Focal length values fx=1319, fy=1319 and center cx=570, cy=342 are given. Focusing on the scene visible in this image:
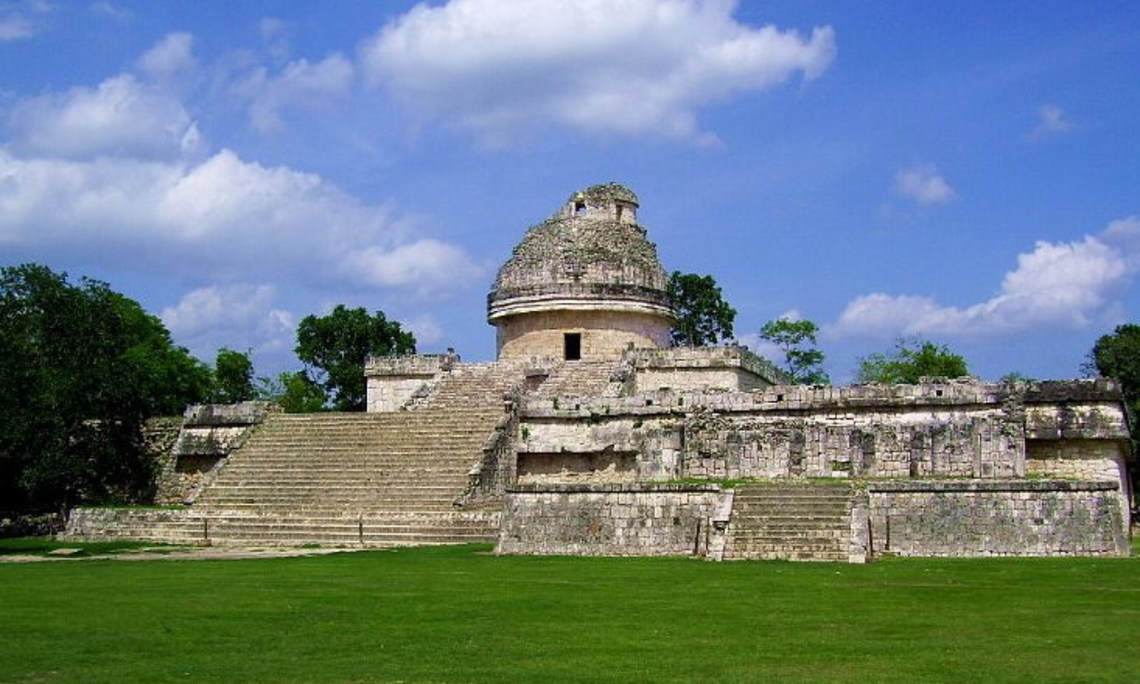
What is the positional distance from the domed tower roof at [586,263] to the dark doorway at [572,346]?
0.97 m

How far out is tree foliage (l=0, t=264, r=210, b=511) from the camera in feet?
89.7

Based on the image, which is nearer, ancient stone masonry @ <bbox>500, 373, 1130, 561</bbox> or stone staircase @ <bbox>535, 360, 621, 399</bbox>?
ancient stone masonry @ <bbox>500, 373, 1130, 561</bbox>

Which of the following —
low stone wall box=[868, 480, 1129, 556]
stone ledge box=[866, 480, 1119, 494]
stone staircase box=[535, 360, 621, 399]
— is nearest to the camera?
low stone wall box=[868, 480, 1129, 556]

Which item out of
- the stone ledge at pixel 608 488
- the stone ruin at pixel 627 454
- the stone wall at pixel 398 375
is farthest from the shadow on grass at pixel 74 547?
the stone wall at pixel 398 375

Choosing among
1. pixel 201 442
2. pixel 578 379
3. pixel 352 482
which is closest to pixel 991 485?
pixel 352 482

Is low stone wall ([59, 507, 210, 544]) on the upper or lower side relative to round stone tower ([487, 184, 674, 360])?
lower

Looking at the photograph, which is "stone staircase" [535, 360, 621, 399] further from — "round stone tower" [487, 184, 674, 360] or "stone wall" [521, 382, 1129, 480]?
"stone wall" [521, 382, 1129, 480]

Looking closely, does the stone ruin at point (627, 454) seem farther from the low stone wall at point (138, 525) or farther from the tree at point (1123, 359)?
the tree at point (1123, 359)

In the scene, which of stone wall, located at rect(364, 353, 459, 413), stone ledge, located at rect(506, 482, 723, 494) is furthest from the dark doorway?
stone ledge, located at rect(506, 482, 723, 494)

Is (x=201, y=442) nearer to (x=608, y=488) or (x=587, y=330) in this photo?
(x=587, y=330)

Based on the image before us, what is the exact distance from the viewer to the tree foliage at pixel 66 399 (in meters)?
27.3

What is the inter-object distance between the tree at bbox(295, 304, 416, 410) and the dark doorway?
1425cm

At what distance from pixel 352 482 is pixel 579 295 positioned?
31.0 ft

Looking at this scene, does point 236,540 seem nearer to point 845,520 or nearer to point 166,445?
point 166,445
